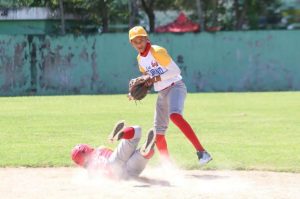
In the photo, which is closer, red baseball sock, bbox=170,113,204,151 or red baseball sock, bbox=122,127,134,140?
red baseball sock, bbox=122,127,134,140

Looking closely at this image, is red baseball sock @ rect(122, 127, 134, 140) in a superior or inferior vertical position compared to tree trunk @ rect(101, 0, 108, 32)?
inferior

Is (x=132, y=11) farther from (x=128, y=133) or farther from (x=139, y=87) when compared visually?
(x=128, y=133)

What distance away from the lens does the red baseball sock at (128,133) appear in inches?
336

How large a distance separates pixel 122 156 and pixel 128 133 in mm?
306

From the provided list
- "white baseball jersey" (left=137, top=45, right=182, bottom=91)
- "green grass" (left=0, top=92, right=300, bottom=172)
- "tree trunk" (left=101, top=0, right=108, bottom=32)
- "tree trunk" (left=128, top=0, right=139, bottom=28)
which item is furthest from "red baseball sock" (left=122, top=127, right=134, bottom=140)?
"tree trunk" (left=101, top=0, right=108, bottom=32)

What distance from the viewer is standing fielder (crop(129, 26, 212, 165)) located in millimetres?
9070

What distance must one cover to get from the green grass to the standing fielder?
2.62ft

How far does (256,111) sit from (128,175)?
427 inches

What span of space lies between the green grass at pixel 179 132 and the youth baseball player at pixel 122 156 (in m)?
1.35

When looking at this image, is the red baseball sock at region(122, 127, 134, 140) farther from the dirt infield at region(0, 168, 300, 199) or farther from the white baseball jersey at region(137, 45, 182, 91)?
the white baseball jersey at region(137, 45, 182, 91)

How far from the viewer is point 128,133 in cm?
855

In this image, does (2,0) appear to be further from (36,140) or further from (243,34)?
(36,140)

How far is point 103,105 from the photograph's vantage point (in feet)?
71.5

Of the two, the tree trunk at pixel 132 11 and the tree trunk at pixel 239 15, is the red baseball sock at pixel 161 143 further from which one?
the tree trunk at pixel 239 15
